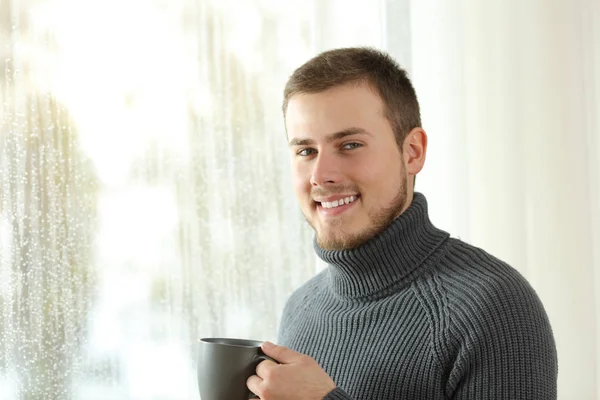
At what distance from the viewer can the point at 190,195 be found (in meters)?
1.59

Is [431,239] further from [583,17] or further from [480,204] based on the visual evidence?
[583,17]

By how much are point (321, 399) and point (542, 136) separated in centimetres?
99

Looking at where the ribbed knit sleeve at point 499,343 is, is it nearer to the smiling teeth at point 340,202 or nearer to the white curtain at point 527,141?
the smiling teeth at point 340,202

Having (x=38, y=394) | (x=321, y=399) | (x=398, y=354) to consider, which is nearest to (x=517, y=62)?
(x=398, y=354)

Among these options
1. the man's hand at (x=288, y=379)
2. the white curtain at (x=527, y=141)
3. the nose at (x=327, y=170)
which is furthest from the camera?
the white curtain at (x=527, y=141)

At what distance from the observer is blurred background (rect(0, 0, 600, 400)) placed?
4.69 ft

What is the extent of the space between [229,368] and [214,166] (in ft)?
2.77

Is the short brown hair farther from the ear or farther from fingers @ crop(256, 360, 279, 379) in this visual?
fingers @ crop(256, 360, 279, 379)

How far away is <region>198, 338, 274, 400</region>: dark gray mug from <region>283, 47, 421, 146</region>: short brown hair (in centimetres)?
36

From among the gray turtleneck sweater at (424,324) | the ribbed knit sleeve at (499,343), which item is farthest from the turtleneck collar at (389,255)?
the ribbed knit sleeve at (499,343)

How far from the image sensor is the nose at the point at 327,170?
3.13 feet

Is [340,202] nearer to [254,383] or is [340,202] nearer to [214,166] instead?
[254,383]

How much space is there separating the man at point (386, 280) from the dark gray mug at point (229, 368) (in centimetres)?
1

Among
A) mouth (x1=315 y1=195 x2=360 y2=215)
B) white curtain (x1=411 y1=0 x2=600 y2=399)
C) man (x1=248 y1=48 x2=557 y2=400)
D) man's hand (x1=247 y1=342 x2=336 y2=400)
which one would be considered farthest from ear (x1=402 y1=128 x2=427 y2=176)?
white curtain (x1=411 y1=0 x2=600 y2=399)
